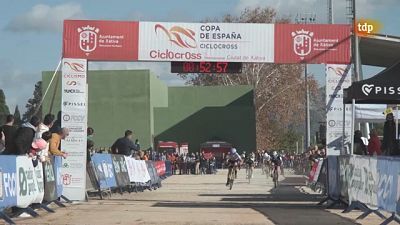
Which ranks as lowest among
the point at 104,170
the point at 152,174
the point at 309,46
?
the point at 152,174

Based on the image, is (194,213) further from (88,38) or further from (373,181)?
(88,38)

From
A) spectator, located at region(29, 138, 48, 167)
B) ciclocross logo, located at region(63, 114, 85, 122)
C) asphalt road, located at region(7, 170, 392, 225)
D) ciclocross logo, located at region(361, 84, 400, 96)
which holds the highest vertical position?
ciclocross logo, located at region(361, 84, 400, 96)

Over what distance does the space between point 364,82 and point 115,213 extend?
6.21 m

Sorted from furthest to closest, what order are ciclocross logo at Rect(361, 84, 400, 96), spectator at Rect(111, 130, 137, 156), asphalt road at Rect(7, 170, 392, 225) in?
spectator at Rect(111, 130, 137, 156), ciclocross logo at Rect(361, 84, 400, 96), asphalt road at Rect(7, 170, 392, 225)

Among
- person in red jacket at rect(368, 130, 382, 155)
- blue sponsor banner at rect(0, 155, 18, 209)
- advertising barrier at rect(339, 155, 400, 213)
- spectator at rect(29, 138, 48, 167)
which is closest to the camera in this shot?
advertising barrier at rect(339, 155, 400, 213)

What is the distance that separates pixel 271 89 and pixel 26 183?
62088 mm

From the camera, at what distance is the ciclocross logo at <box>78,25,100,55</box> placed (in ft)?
69.1

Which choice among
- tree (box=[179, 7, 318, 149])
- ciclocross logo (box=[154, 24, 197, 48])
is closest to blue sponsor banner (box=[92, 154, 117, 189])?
ciclocross logo (box=[154, 24, 197, 48])

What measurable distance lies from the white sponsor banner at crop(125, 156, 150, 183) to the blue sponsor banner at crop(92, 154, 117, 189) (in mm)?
2137

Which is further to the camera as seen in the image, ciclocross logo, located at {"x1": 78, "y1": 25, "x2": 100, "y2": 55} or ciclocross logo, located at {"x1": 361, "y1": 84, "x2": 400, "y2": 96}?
ciclocross logo, located at {"x1": 78, "y1": 25, "x2": 100, "y2": 55}

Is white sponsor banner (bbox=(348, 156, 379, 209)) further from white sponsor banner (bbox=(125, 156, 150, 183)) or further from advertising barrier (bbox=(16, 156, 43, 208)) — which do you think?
white sponsor banner (bbox=(125, 156, 150, 183))

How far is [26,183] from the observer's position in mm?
13992

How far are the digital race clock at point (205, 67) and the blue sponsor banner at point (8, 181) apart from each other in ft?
28.5

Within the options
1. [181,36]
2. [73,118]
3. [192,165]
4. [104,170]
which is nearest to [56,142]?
[73,118]
